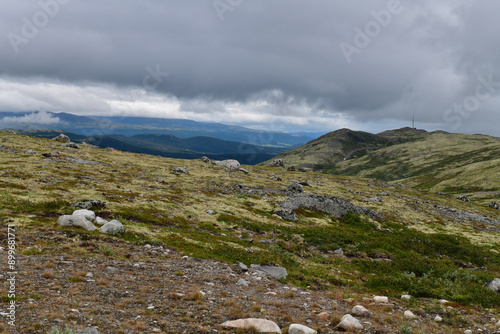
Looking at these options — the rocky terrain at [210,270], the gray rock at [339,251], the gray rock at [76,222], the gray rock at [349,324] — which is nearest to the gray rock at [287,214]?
the rocky terrain at [210,270]

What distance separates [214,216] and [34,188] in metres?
24.0

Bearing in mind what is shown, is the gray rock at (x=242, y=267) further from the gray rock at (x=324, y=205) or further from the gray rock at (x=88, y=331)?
the gray rock at (x=324, y=205)

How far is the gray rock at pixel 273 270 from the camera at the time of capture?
19.0 m

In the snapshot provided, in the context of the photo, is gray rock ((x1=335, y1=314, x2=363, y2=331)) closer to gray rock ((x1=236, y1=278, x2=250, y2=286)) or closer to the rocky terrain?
the rocky terrain

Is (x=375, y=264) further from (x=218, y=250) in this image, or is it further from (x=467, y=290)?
(x=218, y=250)

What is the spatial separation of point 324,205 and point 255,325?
4233cm

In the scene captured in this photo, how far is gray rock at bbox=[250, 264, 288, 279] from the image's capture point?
19.0 m

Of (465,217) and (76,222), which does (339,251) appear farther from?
(465,217)

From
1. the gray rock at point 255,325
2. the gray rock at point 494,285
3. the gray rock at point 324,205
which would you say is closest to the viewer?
the gray rock at point 255,325

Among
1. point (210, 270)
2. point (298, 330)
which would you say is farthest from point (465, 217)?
point (298, 330)

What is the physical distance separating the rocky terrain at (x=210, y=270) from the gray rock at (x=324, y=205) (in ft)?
15.1

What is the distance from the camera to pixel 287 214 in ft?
139

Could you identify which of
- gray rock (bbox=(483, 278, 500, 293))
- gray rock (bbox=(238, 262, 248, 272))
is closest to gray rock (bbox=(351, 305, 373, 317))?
gray rock (bbox=(238, 262, 248, 272))

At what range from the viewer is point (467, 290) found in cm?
1834
